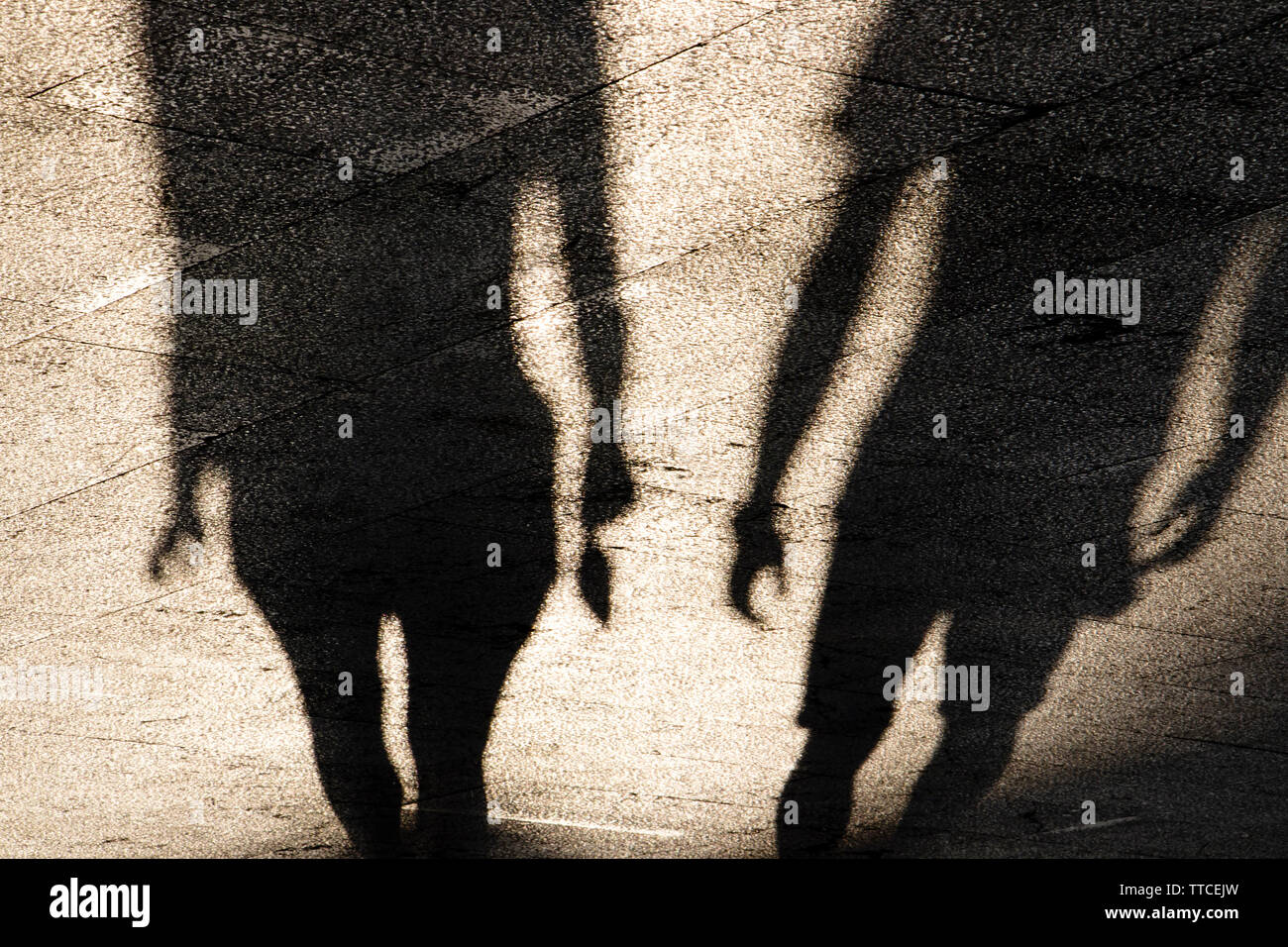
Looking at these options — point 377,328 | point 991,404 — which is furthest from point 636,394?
point 991,404

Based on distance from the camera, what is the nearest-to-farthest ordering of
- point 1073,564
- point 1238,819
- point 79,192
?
point 79,192 < point 1073,564 < point 1238,819

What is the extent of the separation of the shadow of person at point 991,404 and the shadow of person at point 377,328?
92 centimetres

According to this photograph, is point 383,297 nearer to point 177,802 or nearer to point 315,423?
point 315,423

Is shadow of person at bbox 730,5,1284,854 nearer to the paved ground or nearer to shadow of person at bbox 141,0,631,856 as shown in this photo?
the paved ground

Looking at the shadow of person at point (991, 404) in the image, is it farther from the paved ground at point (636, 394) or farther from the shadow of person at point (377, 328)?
the shadow of person at point (377, 328)

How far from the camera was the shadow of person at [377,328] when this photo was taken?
8.23 ft

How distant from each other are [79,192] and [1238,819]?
5.84 meters

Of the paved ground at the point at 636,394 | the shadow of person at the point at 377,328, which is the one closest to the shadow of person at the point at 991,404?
the paved ground at the point at 636,394

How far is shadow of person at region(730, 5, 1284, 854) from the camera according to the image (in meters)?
2.63

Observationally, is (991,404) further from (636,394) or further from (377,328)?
(377,328)

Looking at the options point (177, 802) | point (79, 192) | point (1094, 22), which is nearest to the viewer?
point (1094, 22)

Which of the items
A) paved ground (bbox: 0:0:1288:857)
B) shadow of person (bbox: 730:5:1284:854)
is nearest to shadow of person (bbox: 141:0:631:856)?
paved ground (bbox: 0:0:1288:857)

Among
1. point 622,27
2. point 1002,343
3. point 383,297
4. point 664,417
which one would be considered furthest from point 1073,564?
point 383,297

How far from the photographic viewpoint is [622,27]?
98.5 inches
